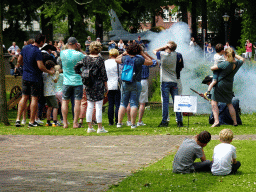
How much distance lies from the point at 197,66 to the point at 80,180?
15.3 meters

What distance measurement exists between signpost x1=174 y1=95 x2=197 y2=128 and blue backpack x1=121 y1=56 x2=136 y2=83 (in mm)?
1228

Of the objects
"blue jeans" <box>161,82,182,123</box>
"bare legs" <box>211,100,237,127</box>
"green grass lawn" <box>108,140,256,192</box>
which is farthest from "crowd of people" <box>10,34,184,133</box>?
"green grass lawn" <box>108,140,256,192</box>

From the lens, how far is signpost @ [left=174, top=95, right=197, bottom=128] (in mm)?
11133

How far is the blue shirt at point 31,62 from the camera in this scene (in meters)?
12.6

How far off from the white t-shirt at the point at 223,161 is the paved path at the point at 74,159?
1.16 m

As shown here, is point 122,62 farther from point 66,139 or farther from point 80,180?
point 80,180

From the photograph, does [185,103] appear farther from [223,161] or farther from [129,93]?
[223,161]

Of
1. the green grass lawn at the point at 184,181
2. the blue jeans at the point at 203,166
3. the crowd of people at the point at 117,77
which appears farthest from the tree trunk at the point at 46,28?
the blue jeans at the point at 203,166

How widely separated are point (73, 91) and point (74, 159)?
13.6 feet

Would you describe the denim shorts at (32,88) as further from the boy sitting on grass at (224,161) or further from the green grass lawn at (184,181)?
the boy sitting on grass at (224,161)

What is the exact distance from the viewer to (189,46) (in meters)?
28.1

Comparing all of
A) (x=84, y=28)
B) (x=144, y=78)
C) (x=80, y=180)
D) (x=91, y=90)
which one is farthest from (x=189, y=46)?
(x=80, y=180)

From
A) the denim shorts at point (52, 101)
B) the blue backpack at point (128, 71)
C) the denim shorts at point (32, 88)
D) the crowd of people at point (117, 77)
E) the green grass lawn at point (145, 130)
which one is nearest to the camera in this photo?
the green grass lawn at point (145, 130)

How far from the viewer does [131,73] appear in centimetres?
1197
